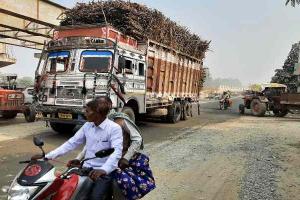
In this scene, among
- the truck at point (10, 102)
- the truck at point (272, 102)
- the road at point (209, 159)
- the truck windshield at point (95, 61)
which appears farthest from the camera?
the truck at point (272, 102)

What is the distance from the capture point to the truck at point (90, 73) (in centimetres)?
1173

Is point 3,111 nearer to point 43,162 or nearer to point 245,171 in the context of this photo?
point 245,171

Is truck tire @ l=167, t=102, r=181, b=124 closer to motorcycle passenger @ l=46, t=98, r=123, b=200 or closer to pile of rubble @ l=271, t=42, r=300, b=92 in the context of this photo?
motorcycle passenger @ l=46, t=98, r=123, b=200

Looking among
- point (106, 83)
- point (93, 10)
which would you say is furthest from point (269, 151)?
point (93, 10)

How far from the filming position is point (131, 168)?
439 cm

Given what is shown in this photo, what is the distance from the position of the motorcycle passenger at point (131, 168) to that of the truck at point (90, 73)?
697 centimetres

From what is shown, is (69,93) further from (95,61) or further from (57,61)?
(57,61)

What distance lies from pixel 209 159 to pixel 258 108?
16874 millimetres

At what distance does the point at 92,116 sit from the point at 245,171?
195 inches

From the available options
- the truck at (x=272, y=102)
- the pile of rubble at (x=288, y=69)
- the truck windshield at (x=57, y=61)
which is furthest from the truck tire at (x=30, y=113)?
the pile of rubble at (x=288, y=69)

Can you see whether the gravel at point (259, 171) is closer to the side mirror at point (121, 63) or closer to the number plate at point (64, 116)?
the side mirror at point (121, 63)

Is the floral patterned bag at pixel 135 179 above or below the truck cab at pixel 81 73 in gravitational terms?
below

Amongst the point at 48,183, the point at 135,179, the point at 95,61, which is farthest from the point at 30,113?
the point at 48,183

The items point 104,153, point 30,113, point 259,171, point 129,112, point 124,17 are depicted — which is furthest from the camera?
point 124,17
